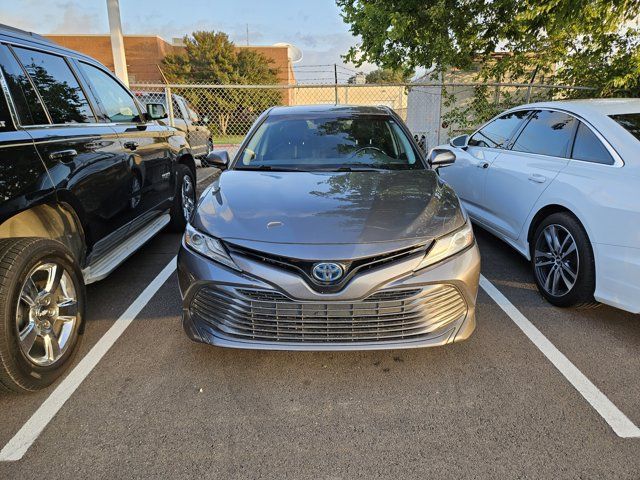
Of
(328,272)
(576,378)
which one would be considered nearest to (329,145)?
(328,272)

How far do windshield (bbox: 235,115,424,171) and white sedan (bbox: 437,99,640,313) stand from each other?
1.11 m

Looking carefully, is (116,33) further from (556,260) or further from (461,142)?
(556,260)

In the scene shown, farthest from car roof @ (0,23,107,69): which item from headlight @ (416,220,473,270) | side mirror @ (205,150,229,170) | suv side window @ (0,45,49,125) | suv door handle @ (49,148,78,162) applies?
headlight @ (416,220,473,270)

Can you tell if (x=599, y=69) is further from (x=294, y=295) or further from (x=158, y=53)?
(x=158, y=53)

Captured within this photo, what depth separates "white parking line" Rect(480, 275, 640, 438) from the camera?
2229 millimetres

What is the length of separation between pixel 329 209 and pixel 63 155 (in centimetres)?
176

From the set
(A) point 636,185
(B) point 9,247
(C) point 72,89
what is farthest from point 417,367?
(C) point 72,89

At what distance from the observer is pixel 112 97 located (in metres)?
4.20

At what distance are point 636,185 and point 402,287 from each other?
1.73m

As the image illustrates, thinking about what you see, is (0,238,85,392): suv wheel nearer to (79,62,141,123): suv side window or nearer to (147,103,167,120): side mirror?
(79,62,141,123): suv side window

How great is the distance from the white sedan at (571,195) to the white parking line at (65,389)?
11.0ft

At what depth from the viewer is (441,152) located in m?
3.83

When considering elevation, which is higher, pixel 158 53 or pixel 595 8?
pixel 158 53

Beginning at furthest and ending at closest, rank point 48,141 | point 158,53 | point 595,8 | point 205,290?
point 158,53 < point 595,8 < point 48,141 < point 205,290
